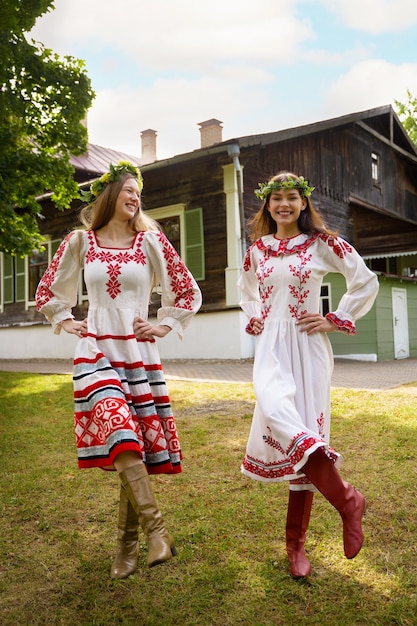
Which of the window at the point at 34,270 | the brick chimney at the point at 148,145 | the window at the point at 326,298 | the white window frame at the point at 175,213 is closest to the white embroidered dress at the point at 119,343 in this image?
the white window frame at the point at 175,213

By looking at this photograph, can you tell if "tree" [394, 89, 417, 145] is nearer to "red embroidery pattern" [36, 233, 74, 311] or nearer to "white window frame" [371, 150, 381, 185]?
"white window frame" [371, 150, 381, 185]

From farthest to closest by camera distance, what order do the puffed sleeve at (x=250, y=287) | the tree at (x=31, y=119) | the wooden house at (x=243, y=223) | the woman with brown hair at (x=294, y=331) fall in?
the wooden house at (x=243, y=223) < the tree at (x=31, y=119) < the puffed sleeve at (x=250, y=287) < the woman with brown hair at (x=294, y=331)

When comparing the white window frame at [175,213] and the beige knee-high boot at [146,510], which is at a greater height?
the white window frame at [175,213]

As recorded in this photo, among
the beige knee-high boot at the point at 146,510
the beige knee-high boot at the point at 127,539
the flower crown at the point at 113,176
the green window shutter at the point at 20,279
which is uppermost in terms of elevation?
the green window shutter at the point at 20,279

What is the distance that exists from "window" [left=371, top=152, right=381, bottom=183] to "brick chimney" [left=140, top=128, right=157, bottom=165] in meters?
9.22

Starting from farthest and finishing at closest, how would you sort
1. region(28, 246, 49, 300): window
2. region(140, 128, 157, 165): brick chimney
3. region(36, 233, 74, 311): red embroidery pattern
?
region(140, 128, 157, 165): brick chimney < region(28, 246, 49, 300): window < region(36, 233, 74, 311): red embroidery pattern

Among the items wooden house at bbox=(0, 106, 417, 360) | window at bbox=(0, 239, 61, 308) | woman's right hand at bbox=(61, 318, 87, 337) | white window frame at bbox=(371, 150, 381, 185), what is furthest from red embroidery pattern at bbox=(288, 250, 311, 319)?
white window frame at bbox=(371, 150, 381, 185)

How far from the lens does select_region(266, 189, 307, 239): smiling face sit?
296 centimetres

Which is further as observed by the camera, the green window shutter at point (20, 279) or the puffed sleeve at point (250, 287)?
the green window shutter at point (20, 279)

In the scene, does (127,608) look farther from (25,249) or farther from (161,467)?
(25,249)

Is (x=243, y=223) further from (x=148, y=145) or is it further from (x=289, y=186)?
(x=148, y=145)

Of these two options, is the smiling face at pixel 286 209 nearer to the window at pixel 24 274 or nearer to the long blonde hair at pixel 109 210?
the long blonde hair at pixel 109 210

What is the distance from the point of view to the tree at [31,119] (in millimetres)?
9914

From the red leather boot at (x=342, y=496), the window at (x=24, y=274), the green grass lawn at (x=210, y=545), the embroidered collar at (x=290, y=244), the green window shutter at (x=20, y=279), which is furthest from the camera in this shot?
the green window shutter at (x=20, y=279)
